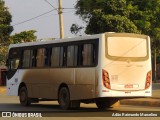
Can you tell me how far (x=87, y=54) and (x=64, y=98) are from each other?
2.34 meters

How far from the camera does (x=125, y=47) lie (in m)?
19.4

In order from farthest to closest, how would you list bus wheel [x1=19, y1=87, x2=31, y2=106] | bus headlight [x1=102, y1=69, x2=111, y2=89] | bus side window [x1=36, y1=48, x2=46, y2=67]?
bus wheel [x1=19, y1=87, x2=31, y2=106] → bus side window [x1=36, y1=48, x2=46, y2=67] → bus headlight [x1=102, y1=69, x2=111, y2=89]

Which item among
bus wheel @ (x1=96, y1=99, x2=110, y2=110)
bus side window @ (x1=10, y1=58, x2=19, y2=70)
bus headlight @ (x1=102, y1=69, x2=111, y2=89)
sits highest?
bus side window @ (x1=10, y1=58, x2=19, y2=70)

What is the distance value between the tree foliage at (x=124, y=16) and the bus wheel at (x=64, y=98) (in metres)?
26.7

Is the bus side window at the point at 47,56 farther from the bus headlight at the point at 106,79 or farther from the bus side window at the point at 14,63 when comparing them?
the bus headlight at the point at 106,79

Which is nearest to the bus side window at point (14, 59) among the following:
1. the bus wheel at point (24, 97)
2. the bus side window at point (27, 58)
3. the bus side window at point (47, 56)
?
the bus side window at point (27, 58)

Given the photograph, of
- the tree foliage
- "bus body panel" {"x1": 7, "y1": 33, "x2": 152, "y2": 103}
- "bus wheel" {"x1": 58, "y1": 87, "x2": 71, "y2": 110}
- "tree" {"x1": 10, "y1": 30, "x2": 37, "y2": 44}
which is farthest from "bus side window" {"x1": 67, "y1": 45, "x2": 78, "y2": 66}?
"tree" {"x1": 10, "y1": 30, "x2": 37, "y2": 44}

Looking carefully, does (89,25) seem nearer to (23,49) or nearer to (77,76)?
(23,49)

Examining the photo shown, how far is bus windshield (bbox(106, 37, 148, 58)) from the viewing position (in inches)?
757

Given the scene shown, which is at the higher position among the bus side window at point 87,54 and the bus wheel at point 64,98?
the bus side window at point 87,54

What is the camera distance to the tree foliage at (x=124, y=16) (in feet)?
157

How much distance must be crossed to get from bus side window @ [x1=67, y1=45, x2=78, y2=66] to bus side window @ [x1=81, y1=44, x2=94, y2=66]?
1.61 feet

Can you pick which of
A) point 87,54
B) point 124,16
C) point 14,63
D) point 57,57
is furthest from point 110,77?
point 124,16

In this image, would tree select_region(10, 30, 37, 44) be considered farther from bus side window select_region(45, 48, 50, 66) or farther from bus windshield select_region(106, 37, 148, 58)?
bus windshield select_region(106, 37, 148, 58)
